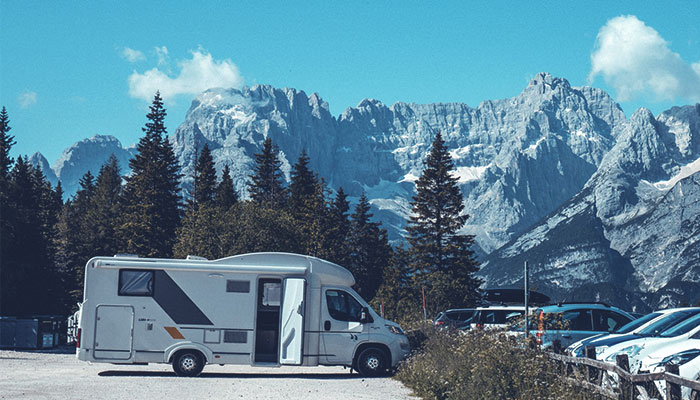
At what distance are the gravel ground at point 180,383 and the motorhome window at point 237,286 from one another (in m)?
2.22

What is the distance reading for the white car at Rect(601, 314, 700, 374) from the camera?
44.1 feet

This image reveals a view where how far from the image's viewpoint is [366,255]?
6862 cm

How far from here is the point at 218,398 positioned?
1520 cm

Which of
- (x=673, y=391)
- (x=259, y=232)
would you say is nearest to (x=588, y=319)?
(x=673, y=391)

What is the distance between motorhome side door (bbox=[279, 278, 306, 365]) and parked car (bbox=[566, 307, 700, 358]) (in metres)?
7.24

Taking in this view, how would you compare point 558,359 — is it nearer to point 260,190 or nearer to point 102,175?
point 260,190

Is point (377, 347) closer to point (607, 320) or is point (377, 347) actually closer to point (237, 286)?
point (237, 286)

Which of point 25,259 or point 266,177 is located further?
point 266,177

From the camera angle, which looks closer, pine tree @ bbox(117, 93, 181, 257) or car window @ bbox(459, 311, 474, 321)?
car window @ bbox(459, 311, 474, 321)

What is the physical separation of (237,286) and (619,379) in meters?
11.7

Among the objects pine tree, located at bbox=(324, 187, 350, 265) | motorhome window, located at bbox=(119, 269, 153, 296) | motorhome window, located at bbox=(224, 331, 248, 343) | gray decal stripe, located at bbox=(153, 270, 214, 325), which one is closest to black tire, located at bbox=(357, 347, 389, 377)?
motorhome window, located at bbox=(224, 331, 248, 343)

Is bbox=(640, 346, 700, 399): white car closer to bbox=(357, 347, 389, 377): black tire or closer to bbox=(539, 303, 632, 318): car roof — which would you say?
bbox=(539, 303, 632, 318): car roof

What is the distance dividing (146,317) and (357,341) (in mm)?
5496

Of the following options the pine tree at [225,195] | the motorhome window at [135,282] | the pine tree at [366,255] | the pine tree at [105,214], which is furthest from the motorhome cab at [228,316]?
the pine tree at [366,255]
